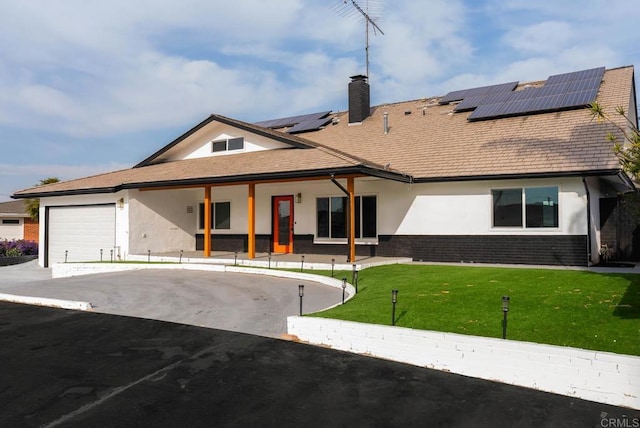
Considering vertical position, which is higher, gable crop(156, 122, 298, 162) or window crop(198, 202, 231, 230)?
gable crop(156, 122, 298, 162)

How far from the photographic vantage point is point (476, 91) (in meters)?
20.8

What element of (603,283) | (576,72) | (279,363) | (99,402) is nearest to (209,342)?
(279,363)

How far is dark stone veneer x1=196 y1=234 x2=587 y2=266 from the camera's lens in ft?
44.0

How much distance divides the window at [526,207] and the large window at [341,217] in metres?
4.18

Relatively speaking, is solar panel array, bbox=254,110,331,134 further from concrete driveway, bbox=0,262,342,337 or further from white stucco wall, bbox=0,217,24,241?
white stucco wall, bbox=0,217,24,241

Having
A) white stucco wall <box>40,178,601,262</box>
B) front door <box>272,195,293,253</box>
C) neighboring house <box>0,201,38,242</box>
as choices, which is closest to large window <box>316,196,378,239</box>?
white stucco wall <box>40,178,601,262</box>

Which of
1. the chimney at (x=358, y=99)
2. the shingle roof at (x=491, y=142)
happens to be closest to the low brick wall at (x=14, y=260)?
the shingle roof at (x=491, y=142)

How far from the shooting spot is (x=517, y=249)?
46.3ft

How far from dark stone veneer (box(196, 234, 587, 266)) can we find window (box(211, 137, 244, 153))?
186 inches

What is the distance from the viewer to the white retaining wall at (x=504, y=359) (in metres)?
5.03

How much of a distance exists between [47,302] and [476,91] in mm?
18387

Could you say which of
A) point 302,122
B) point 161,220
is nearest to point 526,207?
point 302,122

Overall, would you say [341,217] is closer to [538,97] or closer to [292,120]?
[538,97]

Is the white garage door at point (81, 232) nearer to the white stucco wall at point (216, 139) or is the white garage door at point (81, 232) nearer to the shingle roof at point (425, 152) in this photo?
the shingle roof at point (425, 152)
